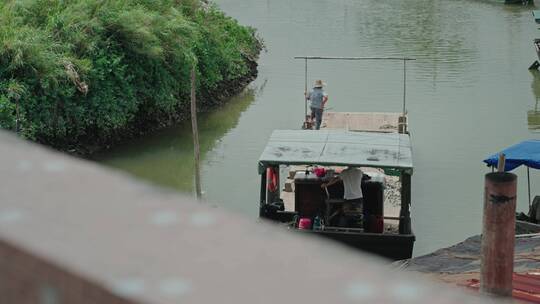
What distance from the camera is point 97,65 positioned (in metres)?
13.5

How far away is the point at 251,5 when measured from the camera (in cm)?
2695

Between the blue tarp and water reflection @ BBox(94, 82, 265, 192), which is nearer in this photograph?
the blue tarp

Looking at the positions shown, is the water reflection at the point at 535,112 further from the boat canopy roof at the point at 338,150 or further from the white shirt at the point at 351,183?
the white shirt at the point at 351,183

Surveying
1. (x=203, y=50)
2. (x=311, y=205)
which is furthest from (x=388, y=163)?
(x=203, y=50)

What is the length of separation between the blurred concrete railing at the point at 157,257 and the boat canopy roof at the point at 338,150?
7933mm

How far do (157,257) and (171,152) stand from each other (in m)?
13.3

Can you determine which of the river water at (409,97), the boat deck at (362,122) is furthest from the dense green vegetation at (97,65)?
the boat deck at (362,122)

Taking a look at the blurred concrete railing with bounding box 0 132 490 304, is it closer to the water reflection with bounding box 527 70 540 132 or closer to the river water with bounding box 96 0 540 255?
the river water with bounding box 96 0 540 255

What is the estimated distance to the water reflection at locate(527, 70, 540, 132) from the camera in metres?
15.3

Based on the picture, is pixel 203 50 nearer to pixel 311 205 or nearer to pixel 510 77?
pixel 510 77

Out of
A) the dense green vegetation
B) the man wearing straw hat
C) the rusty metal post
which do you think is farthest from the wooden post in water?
the man wearing straw hat

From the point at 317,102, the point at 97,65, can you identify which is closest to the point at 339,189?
the point at 317,102

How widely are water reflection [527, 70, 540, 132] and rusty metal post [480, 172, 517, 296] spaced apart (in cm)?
1071

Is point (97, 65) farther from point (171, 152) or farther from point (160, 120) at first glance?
point (160, 120)
